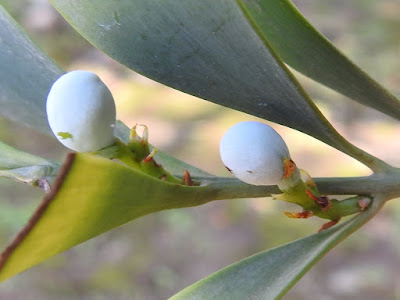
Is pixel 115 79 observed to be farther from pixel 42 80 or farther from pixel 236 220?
pixel 42 80

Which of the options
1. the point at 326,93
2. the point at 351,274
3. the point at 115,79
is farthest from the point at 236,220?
the point at 115,79

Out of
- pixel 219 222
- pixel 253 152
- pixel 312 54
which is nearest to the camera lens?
pixel 253 152

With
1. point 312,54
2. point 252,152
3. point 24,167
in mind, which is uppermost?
point 312,54

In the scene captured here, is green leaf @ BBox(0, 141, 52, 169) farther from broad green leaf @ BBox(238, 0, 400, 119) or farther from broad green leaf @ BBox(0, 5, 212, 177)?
broad green leaf @ BBox(238, 0, 400, 119)

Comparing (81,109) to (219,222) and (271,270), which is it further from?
(219,222)

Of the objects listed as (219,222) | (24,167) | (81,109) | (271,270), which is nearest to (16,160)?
(24,167)

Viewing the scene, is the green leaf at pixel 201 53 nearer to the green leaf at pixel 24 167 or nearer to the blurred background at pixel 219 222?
the green leaf at pixel 24 167
